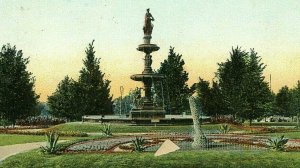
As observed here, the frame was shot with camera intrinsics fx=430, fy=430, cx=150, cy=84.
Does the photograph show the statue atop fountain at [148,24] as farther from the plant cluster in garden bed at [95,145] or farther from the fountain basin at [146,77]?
the plant cluster in garden bed at [95,145]

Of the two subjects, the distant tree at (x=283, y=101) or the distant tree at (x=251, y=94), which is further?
the distant tree at (x=283, y=101)

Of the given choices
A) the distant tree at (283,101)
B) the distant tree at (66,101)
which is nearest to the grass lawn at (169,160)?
the distant tree at (66,101)

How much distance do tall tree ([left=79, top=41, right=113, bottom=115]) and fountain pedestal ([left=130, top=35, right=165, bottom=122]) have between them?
48.8 feet

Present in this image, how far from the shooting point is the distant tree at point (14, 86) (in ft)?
139

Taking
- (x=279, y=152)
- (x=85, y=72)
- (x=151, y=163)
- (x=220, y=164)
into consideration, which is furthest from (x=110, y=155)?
(x=85, y=72)

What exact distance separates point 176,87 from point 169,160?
134ft

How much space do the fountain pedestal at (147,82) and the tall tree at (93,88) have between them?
14881 mm

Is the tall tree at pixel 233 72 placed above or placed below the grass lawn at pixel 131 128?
above

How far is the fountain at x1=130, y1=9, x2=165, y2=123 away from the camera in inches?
1564

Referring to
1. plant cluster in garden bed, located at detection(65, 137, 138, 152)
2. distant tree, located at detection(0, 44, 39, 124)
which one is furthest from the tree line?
plant cluster in garden bed, located at detection(65, 137, 138, 152)

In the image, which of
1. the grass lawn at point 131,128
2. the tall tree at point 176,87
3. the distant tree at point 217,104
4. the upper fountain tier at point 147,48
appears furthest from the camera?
the distant tree at point 217,104

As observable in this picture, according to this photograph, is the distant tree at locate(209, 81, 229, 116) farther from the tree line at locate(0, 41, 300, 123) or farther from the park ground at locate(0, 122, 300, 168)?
the park ground at locate(0, 122, 300, 168)

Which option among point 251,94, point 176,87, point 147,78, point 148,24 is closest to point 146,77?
point 147,78

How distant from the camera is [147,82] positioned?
40406 mm
